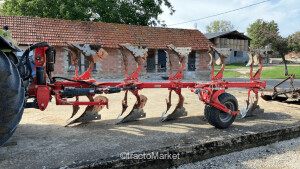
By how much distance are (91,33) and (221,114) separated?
12.6 m

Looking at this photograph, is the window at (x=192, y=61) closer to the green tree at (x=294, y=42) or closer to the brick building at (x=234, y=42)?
the green tree at (x=294, y=42)

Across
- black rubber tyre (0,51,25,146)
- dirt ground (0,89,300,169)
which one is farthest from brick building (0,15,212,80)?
black rubber tyre (0,51,25,146)

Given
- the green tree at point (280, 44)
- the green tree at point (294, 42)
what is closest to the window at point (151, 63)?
the green tree at point (280, 44)

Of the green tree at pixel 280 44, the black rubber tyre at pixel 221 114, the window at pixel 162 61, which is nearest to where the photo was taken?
the black rubber tyre at pixel 221 114

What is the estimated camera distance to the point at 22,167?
2932 millimetres

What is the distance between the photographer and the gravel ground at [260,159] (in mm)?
3541

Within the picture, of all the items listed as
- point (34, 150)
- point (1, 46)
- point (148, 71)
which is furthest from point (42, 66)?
point (148, 71)

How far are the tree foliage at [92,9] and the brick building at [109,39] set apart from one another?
4.23m

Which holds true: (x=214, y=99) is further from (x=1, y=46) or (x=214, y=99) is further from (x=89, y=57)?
(x=1, y=46)

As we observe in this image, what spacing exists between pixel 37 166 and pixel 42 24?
45.8 ft

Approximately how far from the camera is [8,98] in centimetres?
248

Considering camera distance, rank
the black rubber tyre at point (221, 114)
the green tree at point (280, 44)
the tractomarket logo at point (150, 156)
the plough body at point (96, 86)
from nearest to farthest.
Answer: the tractomarket logo at point (150, 156) < the plough body at point (96, 86) < the black rubber tyre at point (221, 114) < the green tree at point (280, 44)

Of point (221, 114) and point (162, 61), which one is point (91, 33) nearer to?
point (162, 61)

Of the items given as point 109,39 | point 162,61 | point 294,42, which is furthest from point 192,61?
point 294,42
